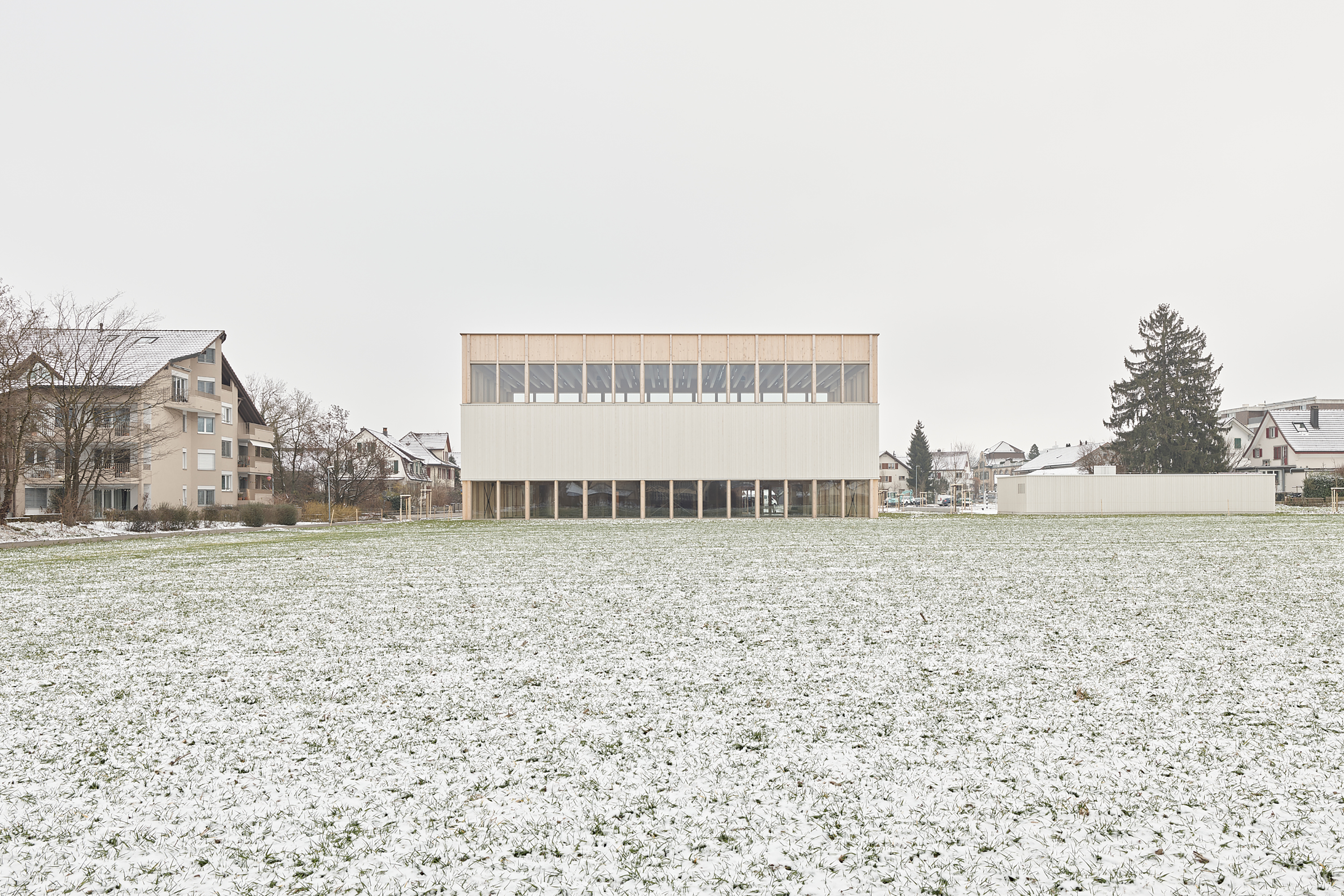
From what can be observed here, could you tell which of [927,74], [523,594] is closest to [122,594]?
[523,594]

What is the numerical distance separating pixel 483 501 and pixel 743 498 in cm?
1144

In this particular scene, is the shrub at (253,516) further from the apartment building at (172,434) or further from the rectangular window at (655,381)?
the rectangular window at (655,381)

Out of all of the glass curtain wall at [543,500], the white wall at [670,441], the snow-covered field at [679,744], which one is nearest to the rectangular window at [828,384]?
the white wall at [670,441]

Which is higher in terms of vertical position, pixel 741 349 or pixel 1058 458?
pixel 741 349

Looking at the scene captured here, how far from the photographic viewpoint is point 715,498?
33.9m

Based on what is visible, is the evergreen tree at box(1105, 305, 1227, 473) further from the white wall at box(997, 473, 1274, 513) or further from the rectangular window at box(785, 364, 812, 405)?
the rectangular window at box(785, 364, 812, 405)

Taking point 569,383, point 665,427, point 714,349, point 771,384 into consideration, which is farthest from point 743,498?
point 569,383

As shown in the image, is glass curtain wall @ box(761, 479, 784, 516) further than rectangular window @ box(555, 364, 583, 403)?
Yes

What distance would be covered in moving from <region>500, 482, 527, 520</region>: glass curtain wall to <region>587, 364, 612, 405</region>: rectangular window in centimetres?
497

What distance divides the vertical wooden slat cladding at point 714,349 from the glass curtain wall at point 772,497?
18.4 feet

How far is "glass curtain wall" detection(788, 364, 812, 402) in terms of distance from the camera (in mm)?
33969

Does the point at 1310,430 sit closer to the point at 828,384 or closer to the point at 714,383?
the point at 828,384

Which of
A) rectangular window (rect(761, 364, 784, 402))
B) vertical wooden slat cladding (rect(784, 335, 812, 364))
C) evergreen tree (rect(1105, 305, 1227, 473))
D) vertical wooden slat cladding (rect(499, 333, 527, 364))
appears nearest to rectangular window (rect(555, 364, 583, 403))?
vertical wooden slat cladding (rect(499, 333, 527, 364))

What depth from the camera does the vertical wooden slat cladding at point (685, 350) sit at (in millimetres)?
33594
